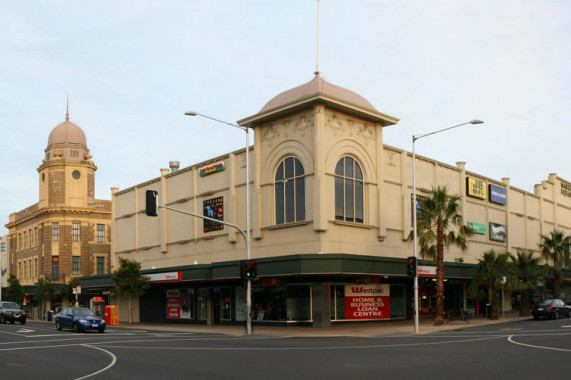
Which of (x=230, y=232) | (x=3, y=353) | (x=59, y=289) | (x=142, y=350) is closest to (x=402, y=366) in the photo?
(x=142, y=350)

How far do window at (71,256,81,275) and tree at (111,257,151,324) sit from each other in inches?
1071

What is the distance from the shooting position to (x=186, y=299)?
46.8 meters

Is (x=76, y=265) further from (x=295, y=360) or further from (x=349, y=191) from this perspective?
(x=295, y=360)

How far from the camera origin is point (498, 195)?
177ft

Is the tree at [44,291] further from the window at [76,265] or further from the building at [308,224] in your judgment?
the building at [308,224]

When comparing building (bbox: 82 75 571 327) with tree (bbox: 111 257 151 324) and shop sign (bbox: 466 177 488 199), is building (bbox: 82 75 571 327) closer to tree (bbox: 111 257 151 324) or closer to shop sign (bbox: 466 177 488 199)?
shop sign (bbox: 466 177 488 199)

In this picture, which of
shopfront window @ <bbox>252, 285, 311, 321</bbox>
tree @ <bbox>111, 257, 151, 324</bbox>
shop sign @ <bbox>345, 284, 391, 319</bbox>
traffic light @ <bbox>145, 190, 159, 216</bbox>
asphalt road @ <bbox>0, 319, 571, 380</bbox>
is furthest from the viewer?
tree @ <bbox>111, 257, 151, 324</bbox>

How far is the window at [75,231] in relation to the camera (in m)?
72.7

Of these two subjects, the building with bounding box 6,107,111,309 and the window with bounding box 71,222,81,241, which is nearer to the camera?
the building with bounding box 6,107,111,309

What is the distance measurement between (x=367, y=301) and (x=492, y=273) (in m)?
9.21

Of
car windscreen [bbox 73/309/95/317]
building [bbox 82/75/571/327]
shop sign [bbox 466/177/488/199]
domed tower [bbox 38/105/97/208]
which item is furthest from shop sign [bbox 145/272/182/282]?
domed tower [bbox 38/105/97/208]

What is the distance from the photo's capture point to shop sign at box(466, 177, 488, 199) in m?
49.9

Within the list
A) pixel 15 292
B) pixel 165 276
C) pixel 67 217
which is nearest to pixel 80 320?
pixel 165 276

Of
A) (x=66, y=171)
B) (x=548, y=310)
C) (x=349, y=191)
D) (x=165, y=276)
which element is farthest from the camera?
(x=66, y=171)
